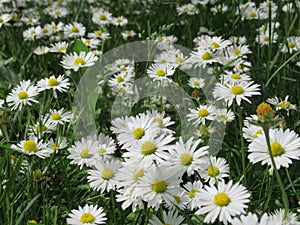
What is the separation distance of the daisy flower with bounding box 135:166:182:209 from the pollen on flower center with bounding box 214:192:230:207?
0.11 m

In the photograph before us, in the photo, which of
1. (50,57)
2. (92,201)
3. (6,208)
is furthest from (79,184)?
(50,57)

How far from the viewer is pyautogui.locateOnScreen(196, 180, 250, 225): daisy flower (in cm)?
101

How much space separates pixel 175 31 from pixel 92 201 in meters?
1.86

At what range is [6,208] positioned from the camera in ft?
4.40

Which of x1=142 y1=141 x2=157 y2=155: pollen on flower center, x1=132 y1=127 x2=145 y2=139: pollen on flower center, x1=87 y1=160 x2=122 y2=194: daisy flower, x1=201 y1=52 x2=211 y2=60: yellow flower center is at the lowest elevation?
x1=87 y1=160 x2=122 y2=194: daisy flower

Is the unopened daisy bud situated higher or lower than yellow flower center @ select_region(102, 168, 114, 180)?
higher

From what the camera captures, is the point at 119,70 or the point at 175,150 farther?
the point at 119,70

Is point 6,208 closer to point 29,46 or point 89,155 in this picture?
point 89,155

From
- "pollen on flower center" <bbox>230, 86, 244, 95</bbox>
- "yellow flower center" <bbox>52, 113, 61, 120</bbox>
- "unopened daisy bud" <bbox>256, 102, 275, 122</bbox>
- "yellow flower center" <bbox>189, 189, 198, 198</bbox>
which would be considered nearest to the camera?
"unopened daisy bud" <bbox>256, 102, 275, 122</bbox>

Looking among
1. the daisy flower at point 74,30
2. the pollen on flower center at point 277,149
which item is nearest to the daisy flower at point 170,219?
the pollen on flower center at point 277,149

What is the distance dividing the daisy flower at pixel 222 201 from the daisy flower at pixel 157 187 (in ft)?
0.28

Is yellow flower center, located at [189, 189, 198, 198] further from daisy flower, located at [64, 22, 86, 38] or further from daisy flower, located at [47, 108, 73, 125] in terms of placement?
daisy flower, located at [64, 22, 86, 38]

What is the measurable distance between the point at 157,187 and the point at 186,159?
123mm

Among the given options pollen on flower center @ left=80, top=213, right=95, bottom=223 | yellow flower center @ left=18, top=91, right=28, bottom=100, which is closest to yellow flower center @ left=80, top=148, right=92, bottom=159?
pollen on flower center @ left=80, top=213, right=95, bottom=223
